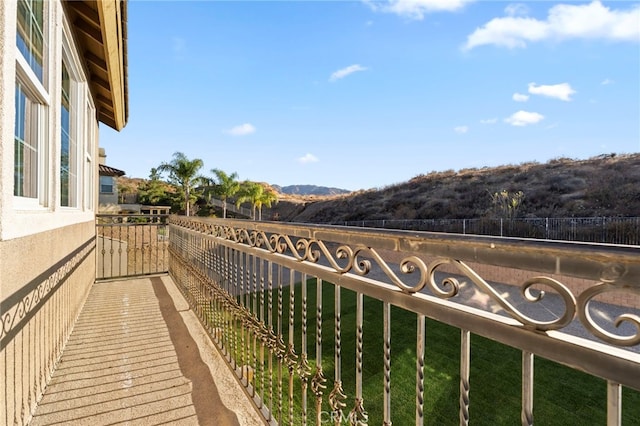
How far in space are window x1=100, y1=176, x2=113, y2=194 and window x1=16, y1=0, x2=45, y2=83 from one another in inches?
975

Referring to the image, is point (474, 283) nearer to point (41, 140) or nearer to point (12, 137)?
point (12, 137)

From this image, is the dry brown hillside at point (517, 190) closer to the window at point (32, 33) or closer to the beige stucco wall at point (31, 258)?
the beige stucco wall at point (31, 258)

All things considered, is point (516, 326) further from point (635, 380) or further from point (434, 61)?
point (434, 61)

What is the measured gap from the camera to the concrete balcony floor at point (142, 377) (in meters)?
2.41

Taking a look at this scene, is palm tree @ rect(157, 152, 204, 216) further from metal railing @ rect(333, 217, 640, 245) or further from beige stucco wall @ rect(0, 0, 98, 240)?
beige stucco wall @ rect(0, 0, 98, 240)

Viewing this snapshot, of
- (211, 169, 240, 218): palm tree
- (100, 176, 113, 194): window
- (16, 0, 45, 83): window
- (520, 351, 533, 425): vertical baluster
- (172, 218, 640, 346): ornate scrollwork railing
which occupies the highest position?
(211, 169, 240, 218): palm tree

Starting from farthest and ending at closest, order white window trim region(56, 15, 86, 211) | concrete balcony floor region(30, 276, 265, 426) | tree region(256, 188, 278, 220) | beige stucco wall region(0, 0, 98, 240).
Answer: tree region(256, 188, 278, 220) → white window trim region(56, 15, 86, 211) → concrete balcony floor region(30, 276, 265, 426) → beige stucco wall region(0, 0, 98, 240)

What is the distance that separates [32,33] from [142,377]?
2.84 m

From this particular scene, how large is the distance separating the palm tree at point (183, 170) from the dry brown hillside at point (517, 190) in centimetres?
1222

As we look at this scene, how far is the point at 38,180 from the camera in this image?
2.52m

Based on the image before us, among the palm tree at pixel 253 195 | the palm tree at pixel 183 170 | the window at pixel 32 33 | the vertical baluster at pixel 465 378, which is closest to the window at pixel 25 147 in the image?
the window at pixel 32 33

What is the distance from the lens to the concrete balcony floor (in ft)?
7.90

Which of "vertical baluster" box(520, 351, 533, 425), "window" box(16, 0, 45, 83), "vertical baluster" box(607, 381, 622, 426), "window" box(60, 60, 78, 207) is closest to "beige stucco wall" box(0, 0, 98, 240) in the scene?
"window" box(16, 0, 45, 83)

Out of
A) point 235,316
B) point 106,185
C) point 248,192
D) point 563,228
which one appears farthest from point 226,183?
point 235,316
